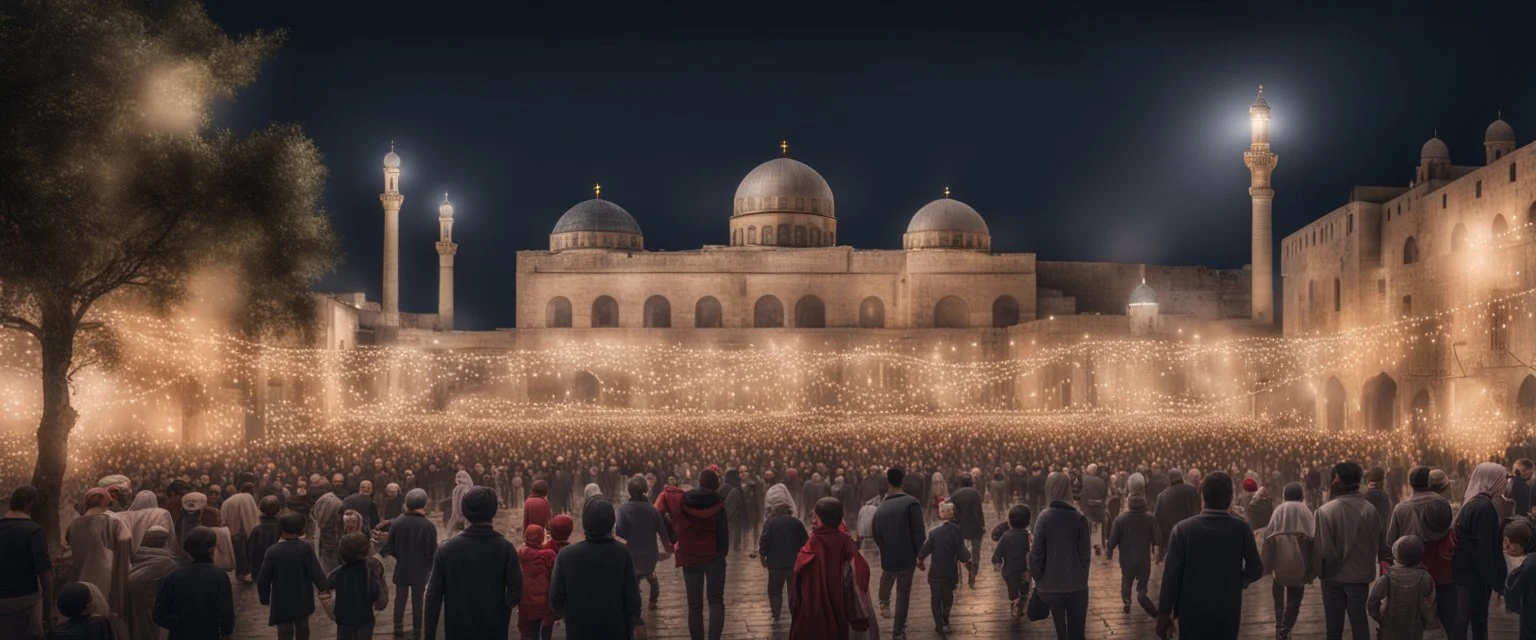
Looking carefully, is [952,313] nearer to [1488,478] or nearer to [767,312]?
[767,312]

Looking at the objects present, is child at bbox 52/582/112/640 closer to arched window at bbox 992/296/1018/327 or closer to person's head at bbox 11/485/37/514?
person's head at bbox 11/485/37/514

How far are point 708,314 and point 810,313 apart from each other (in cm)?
468

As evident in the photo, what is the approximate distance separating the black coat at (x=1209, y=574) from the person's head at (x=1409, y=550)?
43.5 inches

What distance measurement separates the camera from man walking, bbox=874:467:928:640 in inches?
336

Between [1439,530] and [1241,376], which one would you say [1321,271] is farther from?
[1439,530]

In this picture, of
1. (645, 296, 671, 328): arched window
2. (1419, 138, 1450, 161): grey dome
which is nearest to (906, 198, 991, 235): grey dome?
(645, 296, 671, 328): arched window

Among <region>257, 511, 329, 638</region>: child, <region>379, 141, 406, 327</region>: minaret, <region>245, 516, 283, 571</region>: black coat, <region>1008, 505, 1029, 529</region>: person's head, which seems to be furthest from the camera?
<region>379, 141, 406, 327</region>: minaret

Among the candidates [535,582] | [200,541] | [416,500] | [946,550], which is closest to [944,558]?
[946,550]

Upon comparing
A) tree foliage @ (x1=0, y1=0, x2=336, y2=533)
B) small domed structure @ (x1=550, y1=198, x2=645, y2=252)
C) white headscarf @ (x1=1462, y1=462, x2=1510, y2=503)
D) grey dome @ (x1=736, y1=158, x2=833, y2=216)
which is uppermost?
grey dome @ (x1=736, y1=158, x2=833, y2=216)

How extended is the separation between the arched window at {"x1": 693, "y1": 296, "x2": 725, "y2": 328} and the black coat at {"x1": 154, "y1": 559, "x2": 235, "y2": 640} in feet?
160

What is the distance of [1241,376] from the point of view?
136 feet

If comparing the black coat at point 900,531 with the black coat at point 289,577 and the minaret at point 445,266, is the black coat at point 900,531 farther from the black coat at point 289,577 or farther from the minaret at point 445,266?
the minaret at point 445,266

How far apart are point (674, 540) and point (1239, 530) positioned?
392 centimetres

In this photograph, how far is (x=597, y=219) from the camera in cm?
6059
